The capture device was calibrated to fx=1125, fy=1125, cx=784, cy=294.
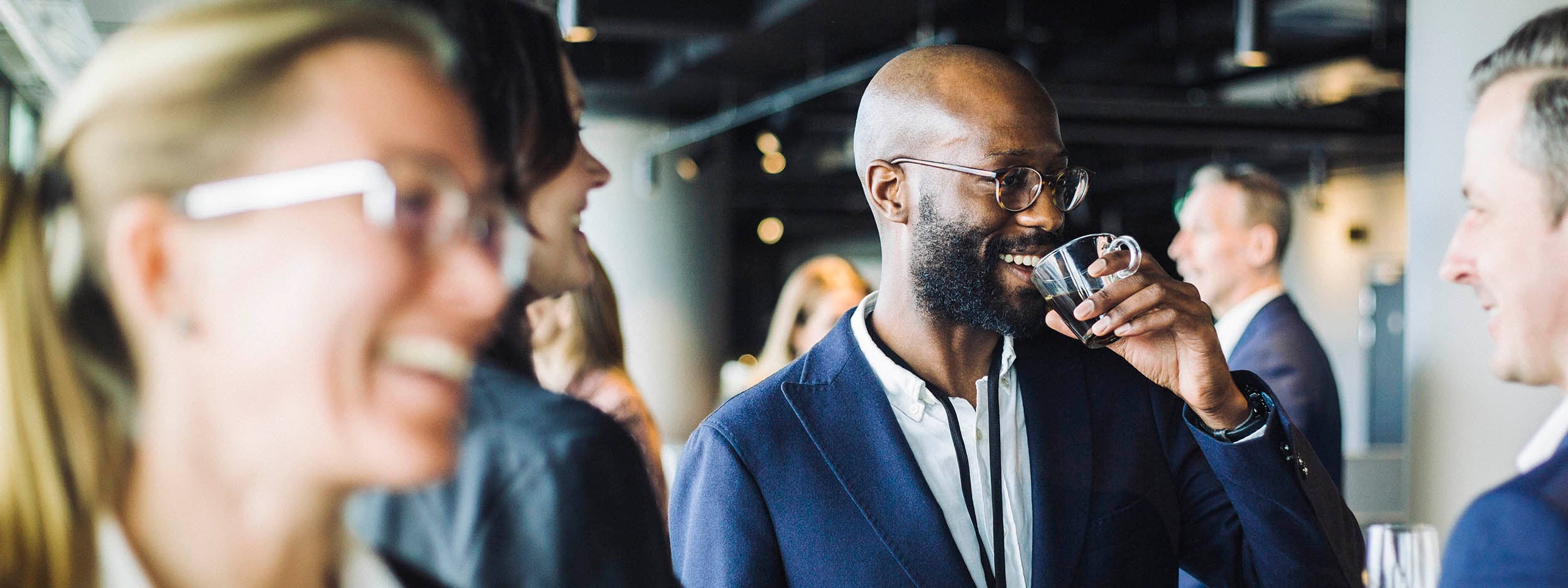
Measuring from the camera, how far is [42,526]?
549 mm

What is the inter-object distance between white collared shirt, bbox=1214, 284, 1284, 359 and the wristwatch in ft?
6.31

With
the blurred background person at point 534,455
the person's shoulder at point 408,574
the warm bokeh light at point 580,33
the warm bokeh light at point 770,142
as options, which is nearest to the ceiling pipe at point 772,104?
the warm bokeh light at point 770,142

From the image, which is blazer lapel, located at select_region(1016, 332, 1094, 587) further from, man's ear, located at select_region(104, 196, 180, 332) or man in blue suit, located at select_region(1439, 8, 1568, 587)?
man's ear, located at select_region(104, 196, 180, 332)

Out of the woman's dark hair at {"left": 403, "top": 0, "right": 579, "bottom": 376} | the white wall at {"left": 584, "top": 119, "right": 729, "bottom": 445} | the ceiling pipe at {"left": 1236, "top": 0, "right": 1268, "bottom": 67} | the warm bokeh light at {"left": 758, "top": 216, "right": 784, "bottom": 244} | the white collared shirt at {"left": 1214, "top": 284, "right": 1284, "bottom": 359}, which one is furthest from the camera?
the warm bokeh light at {"left": 758, "top": 216, "right": 784, "bottom": 244}

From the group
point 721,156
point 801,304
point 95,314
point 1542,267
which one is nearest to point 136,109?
point 95,314

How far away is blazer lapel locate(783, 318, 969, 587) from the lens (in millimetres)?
1546

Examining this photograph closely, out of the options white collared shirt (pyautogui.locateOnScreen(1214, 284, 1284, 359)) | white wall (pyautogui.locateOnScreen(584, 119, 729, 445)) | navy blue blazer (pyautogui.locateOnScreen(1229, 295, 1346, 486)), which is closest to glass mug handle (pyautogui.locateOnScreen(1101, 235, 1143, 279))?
navy blue blazer (pyautogui.locateOnScreen(1229, 295, 1346, 486))

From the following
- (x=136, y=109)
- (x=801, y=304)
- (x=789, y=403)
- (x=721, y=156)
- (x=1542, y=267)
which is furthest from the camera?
(x=721, y=156)

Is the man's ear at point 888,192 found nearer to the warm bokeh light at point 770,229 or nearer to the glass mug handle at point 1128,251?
the glass mug handle at point 1128,251

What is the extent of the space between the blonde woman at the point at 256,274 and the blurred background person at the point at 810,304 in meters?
4.34

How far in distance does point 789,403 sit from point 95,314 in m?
1.22

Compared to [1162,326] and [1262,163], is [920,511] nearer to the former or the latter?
[1162,326]

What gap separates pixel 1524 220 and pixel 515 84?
992 mm

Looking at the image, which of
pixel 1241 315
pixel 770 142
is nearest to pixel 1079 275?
pixel 1241 315
